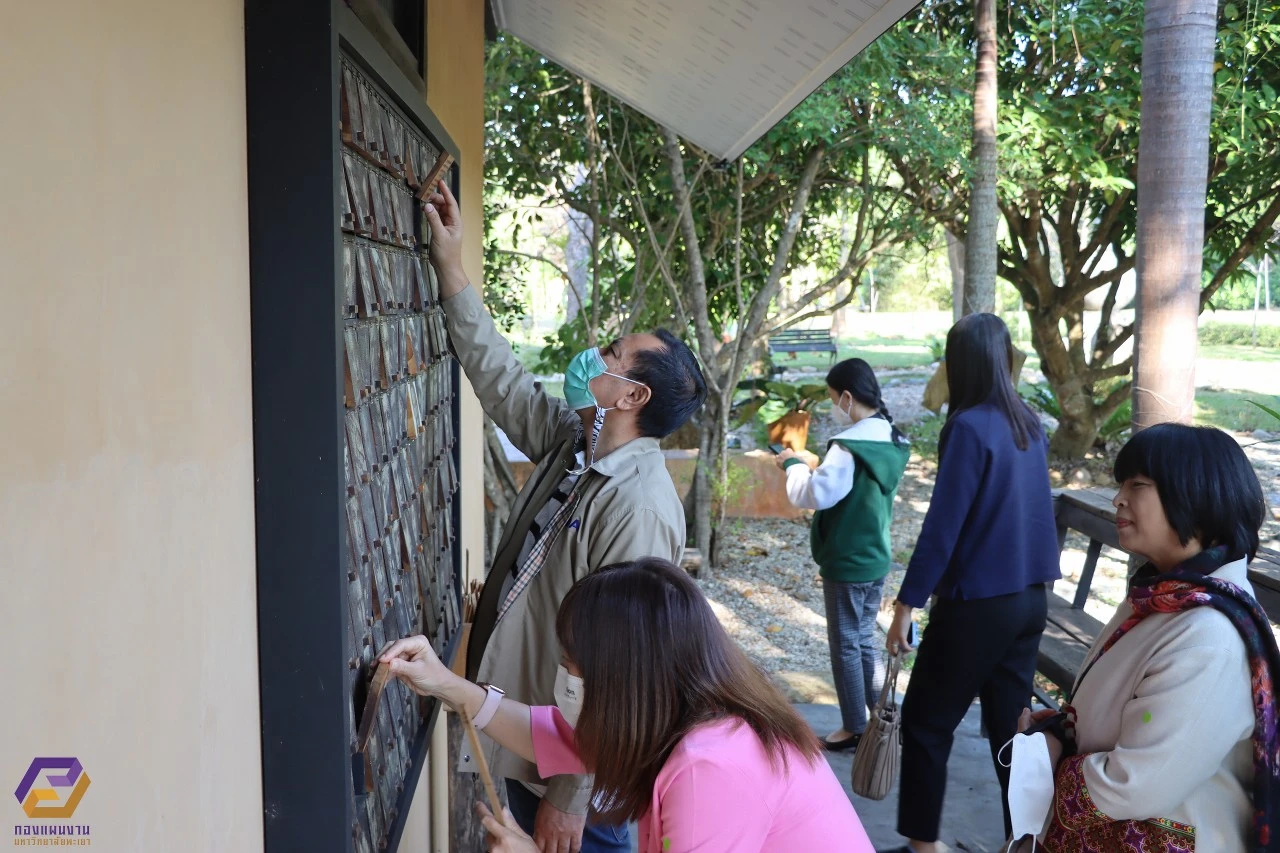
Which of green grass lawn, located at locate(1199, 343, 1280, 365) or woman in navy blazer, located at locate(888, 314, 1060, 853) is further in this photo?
green grass lawn, located at locate(1199, 343, 1280, 365)

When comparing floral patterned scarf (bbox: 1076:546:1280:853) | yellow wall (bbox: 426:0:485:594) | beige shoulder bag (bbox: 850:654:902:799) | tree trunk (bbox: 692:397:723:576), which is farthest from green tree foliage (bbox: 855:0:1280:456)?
floral patterned scarf (bbox: 1076:546:1280:853)

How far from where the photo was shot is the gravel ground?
6816mm

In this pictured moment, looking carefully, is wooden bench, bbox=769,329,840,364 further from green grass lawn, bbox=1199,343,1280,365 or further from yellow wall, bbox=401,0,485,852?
yellow wall, bbox=401,0,485,852

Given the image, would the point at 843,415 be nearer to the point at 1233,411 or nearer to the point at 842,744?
the point at 842,744

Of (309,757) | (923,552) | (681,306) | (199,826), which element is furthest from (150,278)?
(681,306)

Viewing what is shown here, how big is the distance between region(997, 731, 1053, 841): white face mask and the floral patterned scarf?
38 cm

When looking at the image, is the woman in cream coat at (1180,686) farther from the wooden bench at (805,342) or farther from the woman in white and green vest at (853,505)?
the wooden bench at (805,342)

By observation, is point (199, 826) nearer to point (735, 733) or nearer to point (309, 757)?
point (309, 757)

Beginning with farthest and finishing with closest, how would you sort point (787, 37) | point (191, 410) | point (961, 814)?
point (961, 814)
point (787, 37)
point (191, 410)

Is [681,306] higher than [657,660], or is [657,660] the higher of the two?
[681,306]

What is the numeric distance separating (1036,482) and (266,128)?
2.79 meters

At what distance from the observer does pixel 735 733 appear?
1538mm

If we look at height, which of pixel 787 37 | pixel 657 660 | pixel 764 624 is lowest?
pixel 764 624

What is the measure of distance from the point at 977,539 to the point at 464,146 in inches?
90.6
